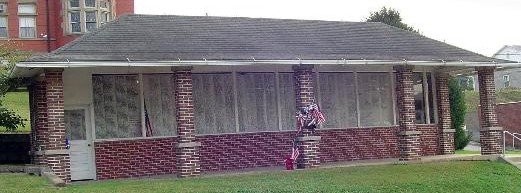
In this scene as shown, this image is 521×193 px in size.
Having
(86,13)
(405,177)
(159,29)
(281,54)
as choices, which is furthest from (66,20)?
(405,177)

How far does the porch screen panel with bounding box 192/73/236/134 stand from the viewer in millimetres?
20312

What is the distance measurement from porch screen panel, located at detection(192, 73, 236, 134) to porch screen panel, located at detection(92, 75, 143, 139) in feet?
5.34

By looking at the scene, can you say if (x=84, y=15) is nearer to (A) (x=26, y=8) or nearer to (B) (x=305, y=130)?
(A) (x=26, y=8)

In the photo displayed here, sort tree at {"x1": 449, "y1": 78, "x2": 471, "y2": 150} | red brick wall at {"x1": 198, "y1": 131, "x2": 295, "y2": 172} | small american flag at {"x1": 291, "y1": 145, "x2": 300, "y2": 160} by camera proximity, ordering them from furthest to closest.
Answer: tree at {"x1": 449, "y1": 78, "x2": 471, "y2": 150} → red brick wall at {"x1": 198, "y1": 131, "x2": 295, "y2": 172} → small american flag at {"x1": 291, "y1": 145, "x2": 300, "y2": 160}

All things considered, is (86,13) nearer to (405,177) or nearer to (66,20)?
(66,20)

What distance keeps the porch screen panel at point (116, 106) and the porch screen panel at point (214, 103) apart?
1.63 m

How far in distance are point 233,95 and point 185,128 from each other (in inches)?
108

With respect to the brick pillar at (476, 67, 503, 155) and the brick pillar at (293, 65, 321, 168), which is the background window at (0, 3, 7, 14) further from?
the brick pillar at (476, 67, 503, 155)

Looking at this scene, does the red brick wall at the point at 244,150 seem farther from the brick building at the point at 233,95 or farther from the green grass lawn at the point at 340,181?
the green grass lawn at the point at 340,181

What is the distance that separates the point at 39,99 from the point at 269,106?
620cm

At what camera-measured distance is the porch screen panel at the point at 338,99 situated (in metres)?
21.8

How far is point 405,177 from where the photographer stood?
1725cm

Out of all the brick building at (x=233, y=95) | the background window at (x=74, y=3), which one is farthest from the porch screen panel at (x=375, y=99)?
the background window at (x=74, y=3)

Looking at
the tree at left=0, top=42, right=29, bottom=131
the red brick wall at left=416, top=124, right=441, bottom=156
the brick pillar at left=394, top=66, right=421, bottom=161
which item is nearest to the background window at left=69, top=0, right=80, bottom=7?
the tree at left=0, top=42, right=29, bottom=131
